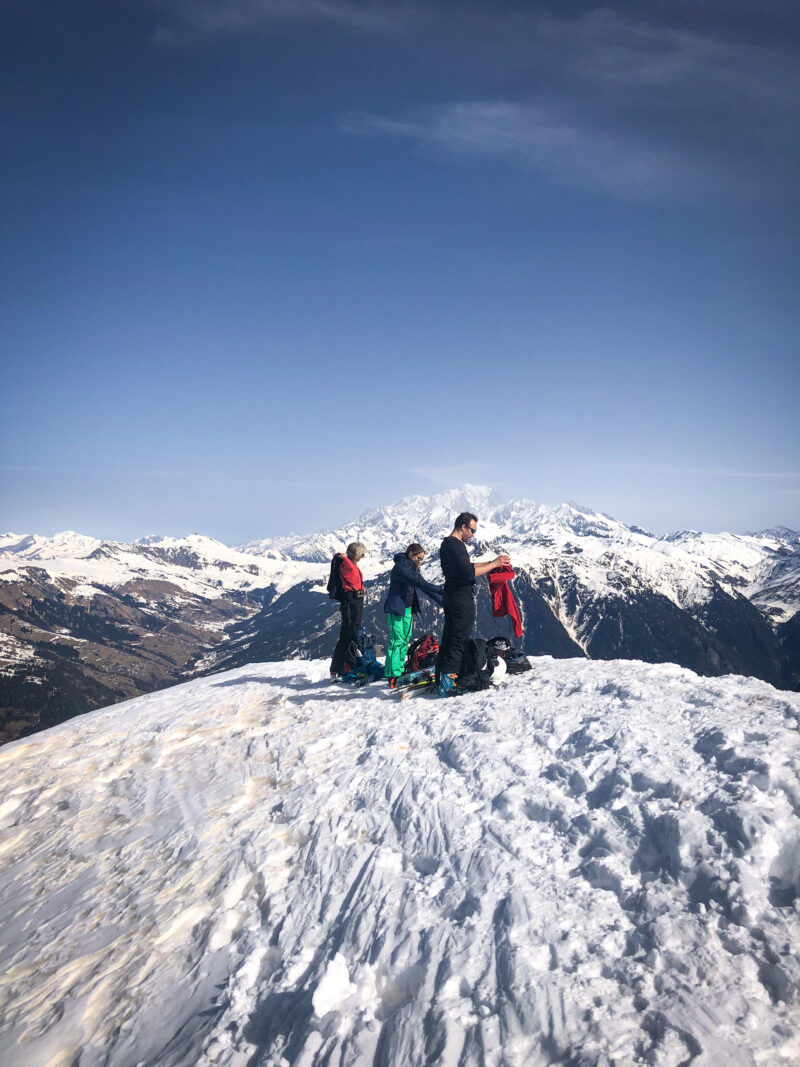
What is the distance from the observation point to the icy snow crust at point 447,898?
474cm

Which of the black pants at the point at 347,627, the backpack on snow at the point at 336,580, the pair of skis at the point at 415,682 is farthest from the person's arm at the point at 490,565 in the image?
the backpack on snow at the point at 336,580

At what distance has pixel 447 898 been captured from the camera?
20.8 feet

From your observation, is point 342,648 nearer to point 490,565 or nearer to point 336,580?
point 336,580

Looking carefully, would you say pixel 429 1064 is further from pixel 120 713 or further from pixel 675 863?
pixel 120 713

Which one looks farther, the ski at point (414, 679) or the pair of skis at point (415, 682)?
the ski at point (414, 679)

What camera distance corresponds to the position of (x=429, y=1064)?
452cm

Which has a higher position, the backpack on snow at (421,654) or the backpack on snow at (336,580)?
the backpack on snow at (336,580)

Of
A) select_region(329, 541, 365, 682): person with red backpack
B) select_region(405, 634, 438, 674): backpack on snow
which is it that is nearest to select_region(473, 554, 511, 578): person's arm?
select_region(405, 634, 438, 674): backpack on snow

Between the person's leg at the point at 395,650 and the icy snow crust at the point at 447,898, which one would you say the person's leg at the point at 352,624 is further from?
the icy snow crust at the point at 447,898

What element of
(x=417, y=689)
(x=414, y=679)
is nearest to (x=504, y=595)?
(x=414, y=679)

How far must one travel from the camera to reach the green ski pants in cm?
1471

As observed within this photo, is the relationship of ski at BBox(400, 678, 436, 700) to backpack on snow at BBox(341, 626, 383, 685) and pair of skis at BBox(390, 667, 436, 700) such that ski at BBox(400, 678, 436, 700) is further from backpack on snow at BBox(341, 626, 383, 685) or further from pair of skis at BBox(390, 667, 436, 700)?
backpack on snow at BBox(341, 626, 383, 685)

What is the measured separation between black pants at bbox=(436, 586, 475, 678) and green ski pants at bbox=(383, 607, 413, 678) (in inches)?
65.0

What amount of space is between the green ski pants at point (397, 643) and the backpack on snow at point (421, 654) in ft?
1.40
